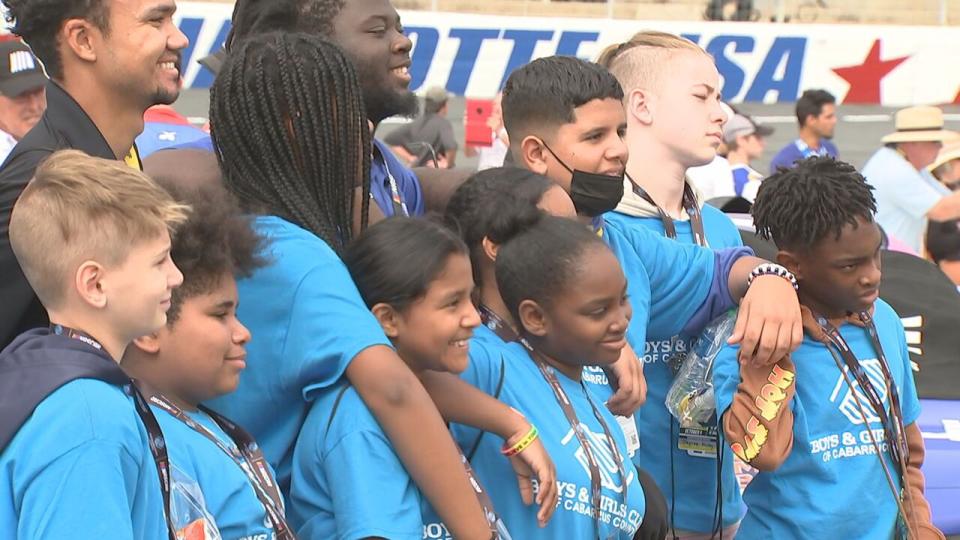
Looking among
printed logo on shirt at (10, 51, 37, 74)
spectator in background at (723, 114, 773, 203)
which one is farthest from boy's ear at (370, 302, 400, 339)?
spectator in background at (723, 114, 773, 203)

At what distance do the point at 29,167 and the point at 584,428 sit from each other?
4.24 ft

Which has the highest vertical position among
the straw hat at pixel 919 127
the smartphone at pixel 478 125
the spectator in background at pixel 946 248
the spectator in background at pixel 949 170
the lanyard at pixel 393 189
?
the lanyard at pixel 393 189

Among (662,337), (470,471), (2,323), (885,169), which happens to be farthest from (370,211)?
(885,169)

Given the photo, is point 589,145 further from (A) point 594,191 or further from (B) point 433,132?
(B) point 433,132

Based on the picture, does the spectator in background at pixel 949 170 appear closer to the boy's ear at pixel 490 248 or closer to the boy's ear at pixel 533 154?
the boy's ear at pixel 533 154

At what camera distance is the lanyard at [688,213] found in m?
4.07

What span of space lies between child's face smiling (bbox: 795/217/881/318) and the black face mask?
0.57 meters

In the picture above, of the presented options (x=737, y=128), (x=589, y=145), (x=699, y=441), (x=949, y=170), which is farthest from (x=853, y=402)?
(x=737, y=128)

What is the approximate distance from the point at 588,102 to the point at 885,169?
7.02 metres

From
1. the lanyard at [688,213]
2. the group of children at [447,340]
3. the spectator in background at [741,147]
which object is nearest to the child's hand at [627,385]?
Answer: the group of children at [447,340]

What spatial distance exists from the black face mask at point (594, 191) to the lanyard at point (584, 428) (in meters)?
0.48

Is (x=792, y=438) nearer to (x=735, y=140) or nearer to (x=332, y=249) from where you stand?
(x=332, y=249)

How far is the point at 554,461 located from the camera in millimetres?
3008

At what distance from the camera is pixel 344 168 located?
2904 mm
